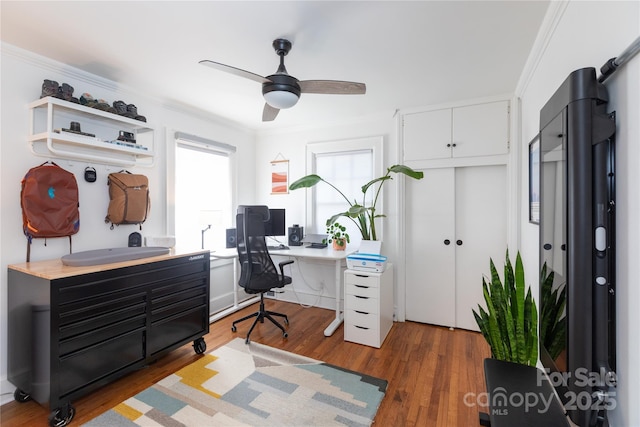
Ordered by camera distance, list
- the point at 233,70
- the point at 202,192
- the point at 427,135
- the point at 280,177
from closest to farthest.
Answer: the point at 233,70 → the point at 427,135 → the point at 202,192 → the point at 280,177

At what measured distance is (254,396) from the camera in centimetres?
207

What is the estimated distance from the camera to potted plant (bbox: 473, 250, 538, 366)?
1.60 metres

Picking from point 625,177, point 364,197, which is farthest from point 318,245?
point 625,177

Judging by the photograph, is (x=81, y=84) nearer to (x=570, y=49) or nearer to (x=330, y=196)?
(x=330, y=196)

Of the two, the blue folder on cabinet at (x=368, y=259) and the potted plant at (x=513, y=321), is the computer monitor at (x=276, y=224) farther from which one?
the potted plant at (x=513, y=321)

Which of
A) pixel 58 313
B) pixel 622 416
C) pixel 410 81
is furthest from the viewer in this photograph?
pixel 410 81

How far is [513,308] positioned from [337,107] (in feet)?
8.70

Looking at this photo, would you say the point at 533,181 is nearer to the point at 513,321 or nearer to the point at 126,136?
the point at 513,321

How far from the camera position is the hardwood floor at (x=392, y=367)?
1896 millimetres

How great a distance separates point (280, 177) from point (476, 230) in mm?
2719

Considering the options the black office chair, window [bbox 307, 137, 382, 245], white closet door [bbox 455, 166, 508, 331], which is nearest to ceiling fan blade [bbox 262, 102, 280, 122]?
the black office chair

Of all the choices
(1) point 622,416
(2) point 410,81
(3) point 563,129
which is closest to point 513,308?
(1) point 622,416

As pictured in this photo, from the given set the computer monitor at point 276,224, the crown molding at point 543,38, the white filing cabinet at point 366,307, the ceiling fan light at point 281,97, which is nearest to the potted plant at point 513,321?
the white filing cabinet at point 366,307

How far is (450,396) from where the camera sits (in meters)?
2.08
